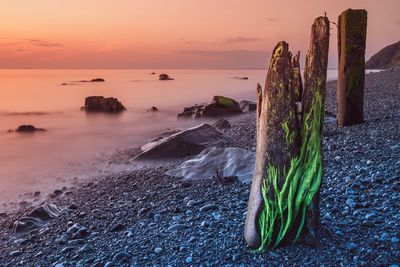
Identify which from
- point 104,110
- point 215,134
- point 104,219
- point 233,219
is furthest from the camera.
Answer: point 104,110

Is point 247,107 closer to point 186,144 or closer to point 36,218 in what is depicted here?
point 186,144

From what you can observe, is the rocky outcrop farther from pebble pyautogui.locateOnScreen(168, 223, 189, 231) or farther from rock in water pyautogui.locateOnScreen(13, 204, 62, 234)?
pebble pyautogui.locateOnScreen(168, 223, 189, 231)

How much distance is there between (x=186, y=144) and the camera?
10.4 meters

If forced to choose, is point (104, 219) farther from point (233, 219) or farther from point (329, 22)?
point (329, 22)

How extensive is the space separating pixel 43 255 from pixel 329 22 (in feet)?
13.6

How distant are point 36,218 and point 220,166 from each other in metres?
3.15

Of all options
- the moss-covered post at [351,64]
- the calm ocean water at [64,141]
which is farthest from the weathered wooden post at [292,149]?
the calm ocean water at [64,141]

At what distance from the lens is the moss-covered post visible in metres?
9.61

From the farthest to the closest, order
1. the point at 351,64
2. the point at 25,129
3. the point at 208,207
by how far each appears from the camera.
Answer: the point at 25,129
the point at 351,64
the point at 208,207

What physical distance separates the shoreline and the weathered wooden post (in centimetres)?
24

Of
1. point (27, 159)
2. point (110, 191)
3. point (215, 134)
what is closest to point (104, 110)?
point (27, 159)

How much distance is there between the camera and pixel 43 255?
17.2 ft

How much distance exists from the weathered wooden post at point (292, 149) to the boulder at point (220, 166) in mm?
2778

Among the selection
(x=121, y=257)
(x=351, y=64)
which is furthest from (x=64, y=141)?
(x=121, y=257)
